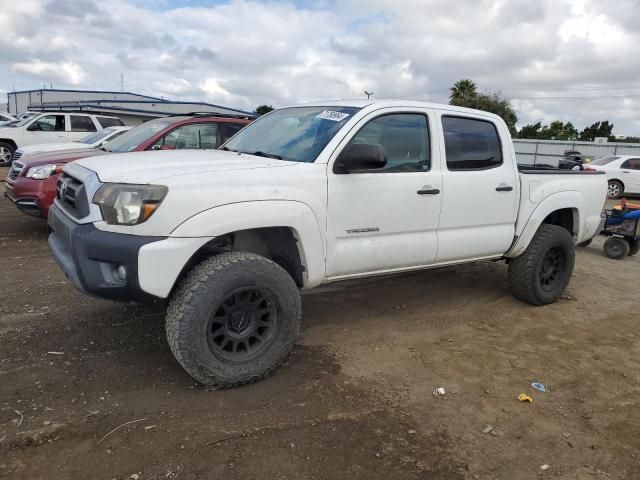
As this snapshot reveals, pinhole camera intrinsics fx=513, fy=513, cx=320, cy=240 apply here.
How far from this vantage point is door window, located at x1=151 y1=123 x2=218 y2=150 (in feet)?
23.3

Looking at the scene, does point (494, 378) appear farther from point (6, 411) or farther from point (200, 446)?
point (6, 411)

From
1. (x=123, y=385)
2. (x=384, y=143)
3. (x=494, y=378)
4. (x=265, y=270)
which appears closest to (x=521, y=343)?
(x=494, y=378)

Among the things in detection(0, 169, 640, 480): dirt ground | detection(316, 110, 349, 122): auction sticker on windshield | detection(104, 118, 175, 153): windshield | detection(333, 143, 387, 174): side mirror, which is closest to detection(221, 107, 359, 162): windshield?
detection(316, 110, 349, 122): auction sticker on windshield

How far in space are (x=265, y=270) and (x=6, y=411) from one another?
66.6 inches

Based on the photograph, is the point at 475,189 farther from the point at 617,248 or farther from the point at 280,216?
the point at 617,248

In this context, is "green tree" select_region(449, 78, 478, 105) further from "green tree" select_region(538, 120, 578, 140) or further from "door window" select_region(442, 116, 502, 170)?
"door window" select_region(442, 116, 502, 170)

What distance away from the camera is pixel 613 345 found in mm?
4441

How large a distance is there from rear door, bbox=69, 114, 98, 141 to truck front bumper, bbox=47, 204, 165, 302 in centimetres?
1335

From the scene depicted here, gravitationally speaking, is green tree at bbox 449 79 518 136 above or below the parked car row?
above

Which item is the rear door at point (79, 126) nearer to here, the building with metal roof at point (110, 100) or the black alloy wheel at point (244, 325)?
the black alloy wheel at point (244, 325)

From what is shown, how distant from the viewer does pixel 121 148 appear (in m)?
7.10

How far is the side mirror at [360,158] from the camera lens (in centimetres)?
350

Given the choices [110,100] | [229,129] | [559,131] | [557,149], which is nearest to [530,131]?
[559,131]

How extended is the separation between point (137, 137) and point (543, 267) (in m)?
5.58
